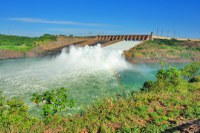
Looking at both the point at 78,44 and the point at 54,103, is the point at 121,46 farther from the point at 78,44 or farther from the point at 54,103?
the point at 54,103

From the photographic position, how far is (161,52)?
52.4 metres

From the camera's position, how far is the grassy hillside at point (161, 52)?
5053 cm

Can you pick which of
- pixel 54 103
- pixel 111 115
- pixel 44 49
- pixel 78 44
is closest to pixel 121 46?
pixel 78 44

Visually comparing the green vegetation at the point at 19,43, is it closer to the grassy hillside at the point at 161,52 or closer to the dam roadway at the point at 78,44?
the dam roadway at the point at 78,44

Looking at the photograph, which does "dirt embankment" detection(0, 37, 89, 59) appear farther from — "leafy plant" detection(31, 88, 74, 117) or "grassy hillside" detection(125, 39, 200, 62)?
"leafy plant" detection(31, 88, 74, 117)

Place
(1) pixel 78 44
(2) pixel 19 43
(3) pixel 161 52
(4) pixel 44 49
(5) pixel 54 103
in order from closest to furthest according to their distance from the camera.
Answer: (5) pixel 54 103 < (3) pixel 161 52 < (1) pixel 78 44 < (4) pixel 44 49 < (2) pixel 19 43

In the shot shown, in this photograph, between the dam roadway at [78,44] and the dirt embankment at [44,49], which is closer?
the dam roadway at [78,44]

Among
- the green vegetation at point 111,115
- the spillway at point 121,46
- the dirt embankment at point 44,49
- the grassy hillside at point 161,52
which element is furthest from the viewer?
the dirt embankment at point 44,49

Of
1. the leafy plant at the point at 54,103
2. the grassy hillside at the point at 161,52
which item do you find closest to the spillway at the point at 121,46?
the grassy hillside at the point at 161,52

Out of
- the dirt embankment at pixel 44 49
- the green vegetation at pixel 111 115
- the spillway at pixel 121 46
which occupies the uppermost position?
the green vegetation at pixel 111 115

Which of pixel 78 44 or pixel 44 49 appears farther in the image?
pixel 44 49

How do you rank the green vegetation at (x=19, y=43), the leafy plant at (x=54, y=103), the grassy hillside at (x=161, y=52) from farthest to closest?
the green vegetation at (x=19, y=43)
the grassy hillside at (x=161, y=52)
the leafy plant at (x=54, y=103)

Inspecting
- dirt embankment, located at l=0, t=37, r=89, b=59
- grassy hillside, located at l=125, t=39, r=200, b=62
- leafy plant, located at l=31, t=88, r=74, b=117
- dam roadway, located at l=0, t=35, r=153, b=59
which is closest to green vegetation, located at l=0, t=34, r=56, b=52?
dirt embankment, located at l=0, t=37, r=89, b=59

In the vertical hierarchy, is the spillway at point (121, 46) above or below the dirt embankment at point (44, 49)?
above
